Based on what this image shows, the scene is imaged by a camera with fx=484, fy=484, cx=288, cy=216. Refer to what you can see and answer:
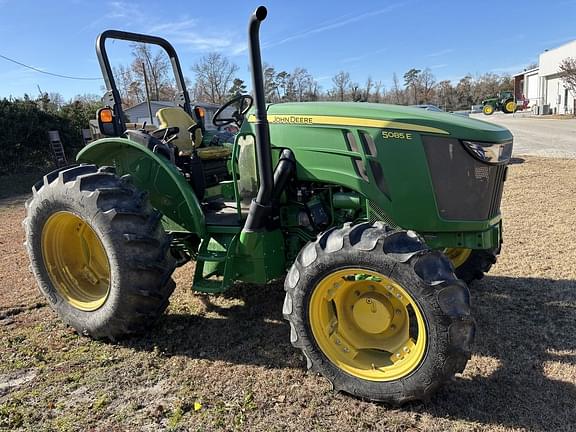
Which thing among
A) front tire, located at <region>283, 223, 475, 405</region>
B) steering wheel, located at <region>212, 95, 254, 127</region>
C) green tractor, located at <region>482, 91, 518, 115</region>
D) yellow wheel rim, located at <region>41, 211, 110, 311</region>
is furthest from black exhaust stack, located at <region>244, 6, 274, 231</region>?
green tractor, located at <region>482, 91, 518, 115</region>

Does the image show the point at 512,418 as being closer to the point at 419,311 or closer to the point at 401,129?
the point at 419,311

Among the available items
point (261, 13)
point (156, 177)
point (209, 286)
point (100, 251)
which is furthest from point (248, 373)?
point (261, 13)

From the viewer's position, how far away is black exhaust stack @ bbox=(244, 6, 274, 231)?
311 cm

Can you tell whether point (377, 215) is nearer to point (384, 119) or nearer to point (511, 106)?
point (384, 119)

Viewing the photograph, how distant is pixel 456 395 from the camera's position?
9.45 feet

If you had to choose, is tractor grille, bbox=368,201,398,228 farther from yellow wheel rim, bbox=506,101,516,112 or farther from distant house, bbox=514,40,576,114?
yellow wheel rim, bbox=506,101,516,112

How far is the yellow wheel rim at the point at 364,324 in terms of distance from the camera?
9.37 ft

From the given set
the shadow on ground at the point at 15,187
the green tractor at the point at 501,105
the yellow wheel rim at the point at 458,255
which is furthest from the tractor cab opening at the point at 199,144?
the green tractor at the point at 501,105

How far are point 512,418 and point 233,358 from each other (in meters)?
1.82

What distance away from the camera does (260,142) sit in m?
3.31

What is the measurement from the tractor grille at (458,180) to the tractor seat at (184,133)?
2.22 meters

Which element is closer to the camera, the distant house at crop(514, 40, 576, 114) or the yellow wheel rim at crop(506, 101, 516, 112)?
the distant house at crop(514, 40, 576, 114)

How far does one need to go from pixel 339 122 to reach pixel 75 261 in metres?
2.53

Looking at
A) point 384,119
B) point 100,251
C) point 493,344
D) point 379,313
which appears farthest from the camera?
point 100,251
